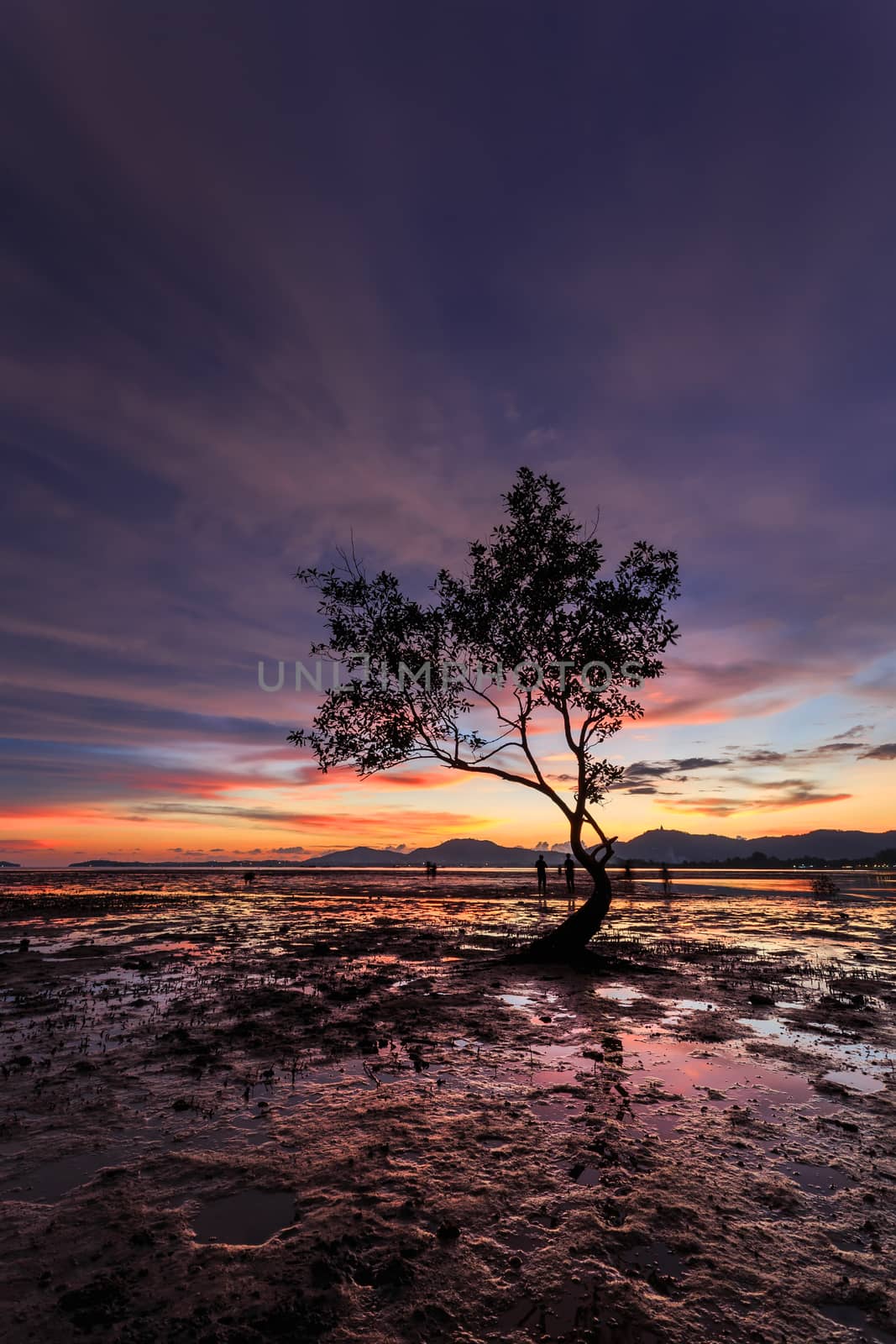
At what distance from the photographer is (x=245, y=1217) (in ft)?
21.5

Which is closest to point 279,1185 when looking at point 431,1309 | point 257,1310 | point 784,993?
point 257,1310

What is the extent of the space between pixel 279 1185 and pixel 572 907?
43.0 m

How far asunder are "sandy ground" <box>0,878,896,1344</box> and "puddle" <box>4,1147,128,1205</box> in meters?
0.03

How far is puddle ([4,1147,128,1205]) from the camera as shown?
688 centimetres

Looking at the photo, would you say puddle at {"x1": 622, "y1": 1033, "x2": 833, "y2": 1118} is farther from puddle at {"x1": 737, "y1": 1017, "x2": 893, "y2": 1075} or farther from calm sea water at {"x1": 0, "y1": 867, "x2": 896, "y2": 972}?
calm sea water at {"x1": 0, "y1": 867, "x2": 896, "y2": 972}

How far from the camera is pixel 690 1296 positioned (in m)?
5.41

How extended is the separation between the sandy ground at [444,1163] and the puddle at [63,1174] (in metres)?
0.03

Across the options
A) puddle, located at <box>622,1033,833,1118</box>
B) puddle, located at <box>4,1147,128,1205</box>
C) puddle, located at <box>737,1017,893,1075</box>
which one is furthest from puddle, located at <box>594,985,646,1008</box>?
puddle, located at <box>4,1147,128,1205</box>

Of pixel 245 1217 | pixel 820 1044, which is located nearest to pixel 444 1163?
pixel 245 1217

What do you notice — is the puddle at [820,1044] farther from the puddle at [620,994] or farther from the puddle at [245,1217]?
the puddle at [245,1217]

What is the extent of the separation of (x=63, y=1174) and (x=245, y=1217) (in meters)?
2.52

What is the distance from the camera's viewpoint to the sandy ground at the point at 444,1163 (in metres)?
5.27

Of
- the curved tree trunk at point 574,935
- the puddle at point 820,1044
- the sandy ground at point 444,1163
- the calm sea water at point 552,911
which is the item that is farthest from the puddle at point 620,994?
the calm sea water at point 552,911

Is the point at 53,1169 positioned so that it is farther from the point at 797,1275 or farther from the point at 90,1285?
the point at 797,1275
